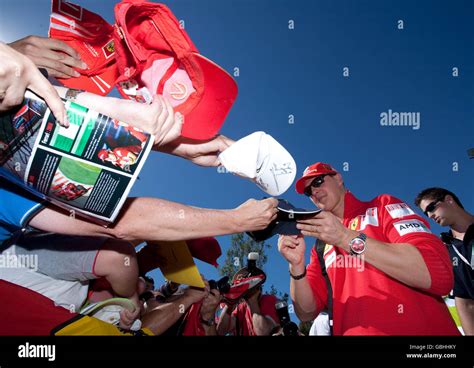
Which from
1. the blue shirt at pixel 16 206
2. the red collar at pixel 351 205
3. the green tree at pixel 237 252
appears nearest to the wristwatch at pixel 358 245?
the red collar at pixel 351 205

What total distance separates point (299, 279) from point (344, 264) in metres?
0.23

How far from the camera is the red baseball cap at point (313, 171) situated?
216cm

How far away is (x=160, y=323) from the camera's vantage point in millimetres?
1975

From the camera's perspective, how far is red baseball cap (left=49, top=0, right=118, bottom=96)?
4.26 feet

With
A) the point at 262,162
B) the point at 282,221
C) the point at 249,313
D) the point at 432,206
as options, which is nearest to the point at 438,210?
the point at 432,206

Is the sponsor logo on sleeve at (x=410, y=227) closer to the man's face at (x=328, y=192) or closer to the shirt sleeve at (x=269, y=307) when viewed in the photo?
the man's face at (x=328, y=192)

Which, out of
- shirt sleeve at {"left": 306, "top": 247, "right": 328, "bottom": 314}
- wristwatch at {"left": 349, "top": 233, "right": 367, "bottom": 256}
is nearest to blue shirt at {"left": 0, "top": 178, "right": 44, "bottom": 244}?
wristwatch at {"left": 349, "top": 233, "right": 367, "bottom": 256}

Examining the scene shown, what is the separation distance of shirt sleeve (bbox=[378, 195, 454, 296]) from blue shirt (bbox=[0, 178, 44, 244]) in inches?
53.5

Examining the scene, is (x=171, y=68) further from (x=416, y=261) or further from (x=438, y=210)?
(x=438, y=210)

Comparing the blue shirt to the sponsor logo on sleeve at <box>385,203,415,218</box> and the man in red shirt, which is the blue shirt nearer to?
the sponsor logo on sleeve at <box>385,203,415,218</box>

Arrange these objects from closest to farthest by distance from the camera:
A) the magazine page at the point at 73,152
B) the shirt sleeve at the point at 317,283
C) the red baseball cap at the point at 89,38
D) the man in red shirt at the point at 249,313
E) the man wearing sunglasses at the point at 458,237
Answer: the magazine page at the point at 73,152 → the red baseball cap at the point at 89,38 → the shirt sleeve at the point at 317,283 → the man wearing sunglasses at the point at 458,237 → the man in red shirt at the point at 249,313
